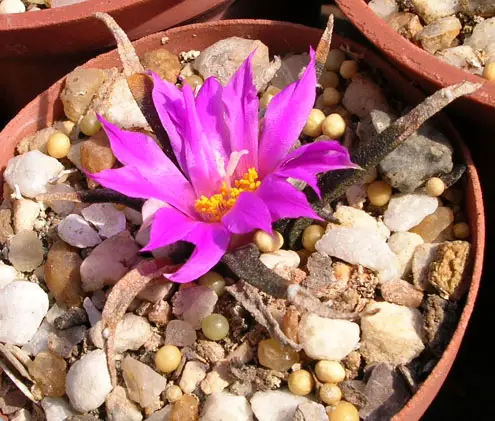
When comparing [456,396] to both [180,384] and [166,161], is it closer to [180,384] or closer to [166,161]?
[180,384]

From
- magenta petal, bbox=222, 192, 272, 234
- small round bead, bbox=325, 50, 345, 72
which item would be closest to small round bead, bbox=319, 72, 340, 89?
small round bead, bbox=325, 50, 345, 72

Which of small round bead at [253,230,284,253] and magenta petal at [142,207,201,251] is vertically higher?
magenta petal at [142,207,201,251]

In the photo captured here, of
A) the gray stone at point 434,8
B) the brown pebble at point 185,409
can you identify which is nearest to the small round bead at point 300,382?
the brown pebble at point 185,409

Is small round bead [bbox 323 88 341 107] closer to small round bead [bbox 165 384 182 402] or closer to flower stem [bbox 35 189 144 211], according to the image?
flower stem [bbox 35 189 144 211]

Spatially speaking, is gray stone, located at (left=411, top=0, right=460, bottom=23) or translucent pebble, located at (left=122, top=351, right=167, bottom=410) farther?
gray stone, located at (left=411, top=0, right=460, bottom=23)

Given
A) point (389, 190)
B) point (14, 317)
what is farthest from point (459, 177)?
point (14, 317)

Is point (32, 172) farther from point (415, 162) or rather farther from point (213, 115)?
→ point (415, 162)

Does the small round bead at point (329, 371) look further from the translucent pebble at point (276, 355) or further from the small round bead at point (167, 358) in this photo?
the small round bead at point (167, 358)
